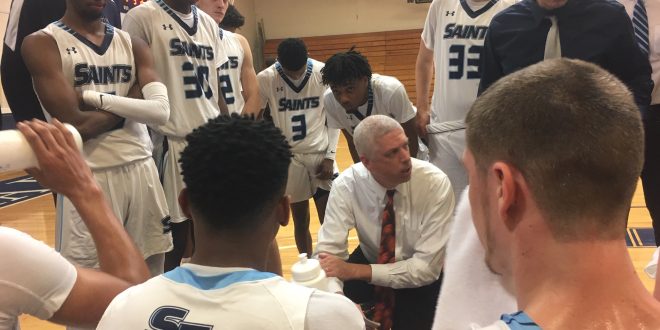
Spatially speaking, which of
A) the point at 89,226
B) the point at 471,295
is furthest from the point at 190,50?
the point at 471,295

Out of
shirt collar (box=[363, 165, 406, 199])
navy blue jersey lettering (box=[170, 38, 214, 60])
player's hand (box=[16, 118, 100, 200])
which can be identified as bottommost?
shirt collar (box=[363, 165, 406, 199])

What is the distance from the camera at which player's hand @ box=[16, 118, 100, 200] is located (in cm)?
133

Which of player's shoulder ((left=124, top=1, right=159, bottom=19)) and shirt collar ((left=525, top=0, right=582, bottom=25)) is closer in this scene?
shirt collar ((left=525, top=0, right=582, bottom=25))

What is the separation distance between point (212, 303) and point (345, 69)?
280cm

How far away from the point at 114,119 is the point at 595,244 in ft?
7.89

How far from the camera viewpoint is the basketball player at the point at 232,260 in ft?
3.87

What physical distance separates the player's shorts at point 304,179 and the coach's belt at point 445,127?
1149 mm

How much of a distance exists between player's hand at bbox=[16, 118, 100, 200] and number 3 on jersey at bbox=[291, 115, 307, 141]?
124 inches

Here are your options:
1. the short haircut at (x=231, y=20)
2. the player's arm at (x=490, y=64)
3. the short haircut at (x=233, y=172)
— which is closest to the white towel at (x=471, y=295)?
the short haircut at (x=233, y=172)

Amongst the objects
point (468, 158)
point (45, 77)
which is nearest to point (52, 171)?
point (468, 158)

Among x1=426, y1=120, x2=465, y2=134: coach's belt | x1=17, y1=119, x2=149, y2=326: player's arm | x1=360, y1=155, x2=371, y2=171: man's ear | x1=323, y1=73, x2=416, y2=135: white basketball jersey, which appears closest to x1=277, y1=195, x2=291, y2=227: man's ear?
x1=17, y1=119, x2=149, y2=326: player's arm

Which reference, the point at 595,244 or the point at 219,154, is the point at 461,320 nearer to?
the point at 595,244

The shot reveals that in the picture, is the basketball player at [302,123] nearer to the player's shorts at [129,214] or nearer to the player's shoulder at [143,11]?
the player's shoulder at [143,11]

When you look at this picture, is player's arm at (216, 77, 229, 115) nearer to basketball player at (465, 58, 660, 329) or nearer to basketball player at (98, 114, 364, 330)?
basketball player at (98, 114, 364, 330)
